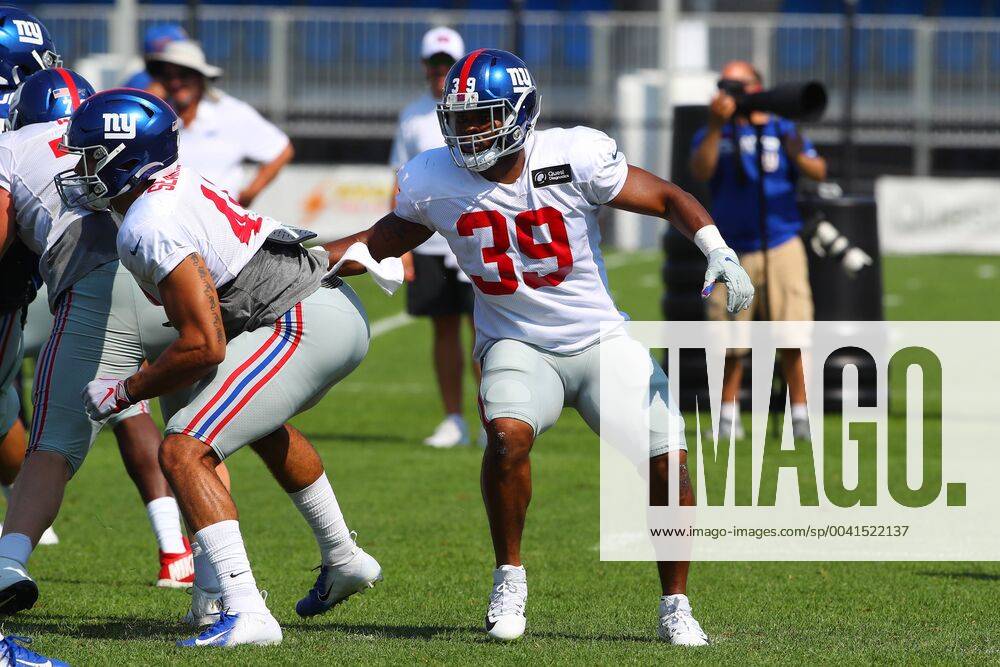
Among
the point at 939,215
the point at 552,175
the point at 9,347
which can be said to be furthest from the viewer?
the point at 939,215

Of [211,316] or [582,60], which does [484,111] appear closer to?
[211,316]

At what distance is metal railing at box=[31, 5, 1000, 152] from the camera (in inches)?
869

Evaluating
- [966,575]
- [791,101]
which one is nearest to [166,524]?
[966,575]

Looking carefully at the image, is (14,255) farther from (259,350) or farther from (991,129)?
(991,129)

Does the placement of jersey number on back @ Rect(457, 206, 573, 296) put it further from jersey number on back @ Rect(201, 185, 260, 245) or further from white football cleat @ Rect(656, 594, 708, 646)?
white football cleat @ Rect(656, 594, 708, 646)

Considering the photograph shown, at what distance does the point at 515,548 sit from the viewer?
4.47 meters

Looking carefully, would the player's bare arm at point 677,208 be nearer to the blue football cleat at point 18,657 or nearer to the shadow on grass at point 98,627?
the shadow on grass at point 98,627

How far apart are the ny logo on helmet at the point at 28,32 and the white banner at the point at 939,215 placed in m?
17.4

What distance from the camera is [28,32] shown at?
530 centimetres

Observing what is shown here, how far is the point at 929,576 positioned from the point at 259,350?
A: 2.52 m

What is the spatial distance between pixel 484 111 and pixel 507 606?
1.39 meters

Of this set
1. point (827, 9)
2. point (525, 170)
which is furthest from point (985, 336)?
point (827, 9)

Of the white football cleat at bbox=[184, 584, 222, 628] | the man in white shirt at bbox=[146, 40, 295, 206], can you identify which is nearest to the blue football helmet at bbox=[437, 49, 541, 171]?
the white football cleat at bbox=[184, 584, 222, 628]

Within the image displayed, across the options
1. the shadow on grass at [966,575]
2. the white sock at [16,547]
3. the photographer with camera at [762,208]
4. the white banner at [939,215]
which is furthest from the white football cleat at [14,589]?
the white banner at [939,215]
